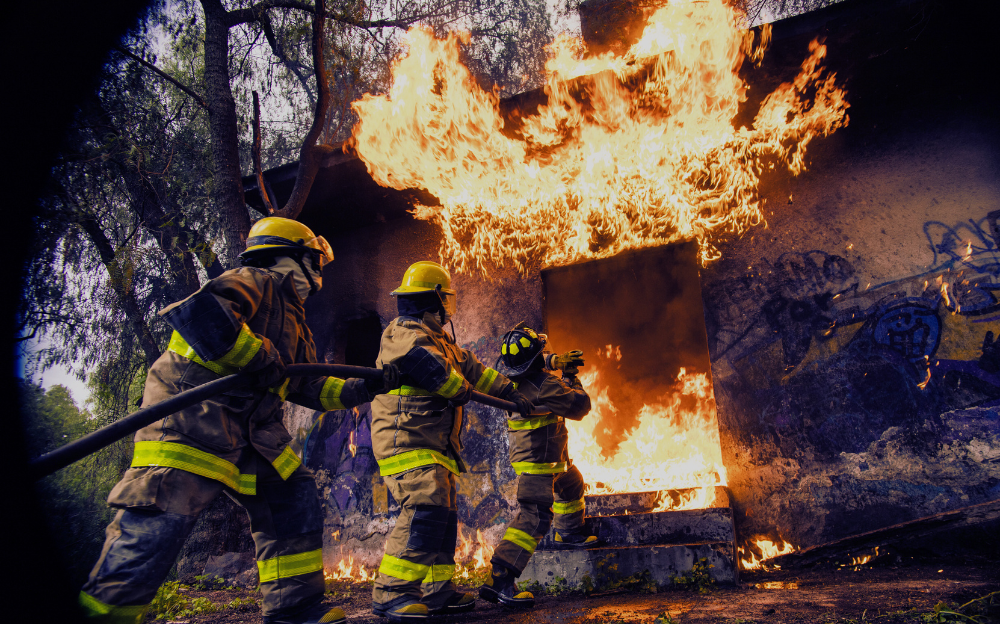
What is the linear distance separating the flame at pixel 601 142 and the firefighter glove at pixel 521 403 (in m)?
2.93

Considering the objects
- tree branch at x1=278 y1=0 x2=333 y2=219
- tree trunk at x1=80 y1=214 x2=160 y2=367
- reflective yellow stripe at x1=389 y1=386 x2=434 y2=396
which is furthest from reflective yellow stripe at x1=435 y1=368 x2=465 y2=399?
tree trunk at x1=80 y1=214 x2=160 y2=367

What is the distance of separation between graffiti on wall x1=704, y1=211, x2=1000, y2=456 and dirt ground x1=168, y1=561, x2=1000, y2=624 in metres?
1.23

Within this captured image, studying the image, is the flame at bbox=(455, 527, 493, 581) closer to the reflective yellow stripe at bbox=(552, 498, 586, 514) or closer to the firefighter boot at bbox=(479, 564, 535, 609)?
the reflective yellow stripe at bbox=(552, 498, 586, 514)

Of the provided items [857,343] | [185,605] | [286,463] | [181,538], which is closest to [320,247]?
[286,463]

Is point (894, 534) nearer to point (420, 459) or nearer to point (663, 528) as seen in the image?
point (663, 528)

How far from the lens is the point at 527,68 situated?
10594 mm

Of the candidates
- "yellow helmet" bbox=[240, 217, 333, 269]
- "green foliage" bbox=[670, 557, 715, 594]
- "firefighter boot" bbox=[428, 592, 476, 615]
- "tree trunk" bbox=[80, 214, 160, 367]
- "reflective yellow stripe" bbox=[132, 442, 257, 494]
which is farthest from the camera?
"tree trunk" bbox=[80, 214, 160, 367]

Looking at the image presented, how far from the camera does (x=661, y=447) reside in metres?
7.67

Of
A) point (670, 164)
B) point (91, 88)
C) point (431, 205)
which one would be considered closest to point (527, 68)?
point (431, 205)

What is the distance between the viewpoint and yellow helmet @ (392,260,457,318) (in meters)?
4.07

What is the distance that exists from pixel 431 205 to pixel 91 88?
4.29 meters

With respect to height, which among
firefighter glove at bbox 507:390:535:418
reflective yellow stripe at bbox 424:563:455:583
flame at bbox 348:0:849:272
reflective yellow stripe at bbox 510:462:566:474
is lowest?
reflective yellow stripe at bbox 424:563:455:583

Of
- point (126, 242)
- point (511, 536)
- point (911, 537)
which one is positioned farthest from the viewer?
point (126, 242)

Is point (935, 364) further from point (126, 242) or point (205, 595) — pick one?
point (126, 242)
